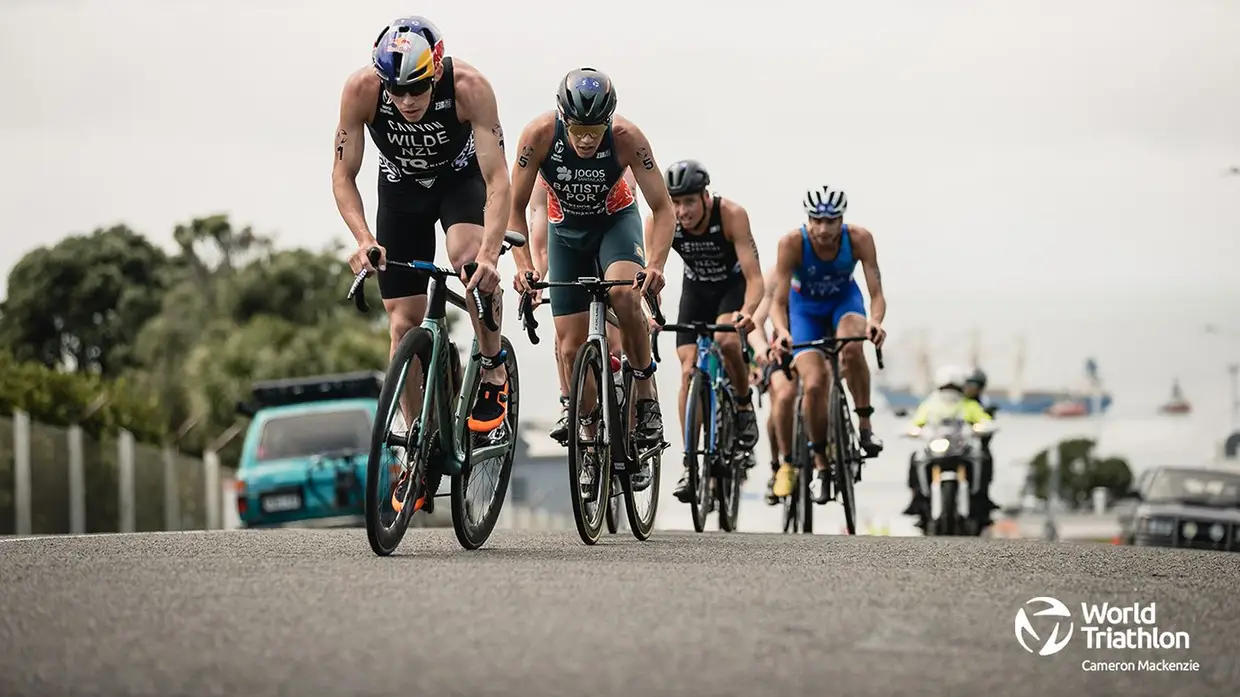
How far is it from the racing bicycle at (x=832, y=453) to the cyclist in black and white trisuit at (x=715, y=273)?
410mm

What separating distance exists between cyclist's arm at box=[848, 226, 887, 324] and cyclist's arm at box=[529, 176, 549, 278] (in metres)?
4.01

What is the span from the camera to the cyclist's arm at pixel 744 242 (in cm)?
1366

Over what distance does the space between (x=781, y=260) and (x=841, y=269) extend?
457 mm

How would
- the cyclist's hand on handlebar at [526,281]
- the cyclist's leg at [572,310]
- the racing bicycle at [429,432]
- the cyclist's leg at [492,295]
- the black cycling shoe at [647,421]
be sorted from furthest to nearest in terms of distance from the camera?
the black cycling shoe at [647,421], the cyclist's hand on handlebar at [526,281], the cyclist's leg at [572,310], the cyclist's leg at [492,295], the racing bicycle at [429,432]

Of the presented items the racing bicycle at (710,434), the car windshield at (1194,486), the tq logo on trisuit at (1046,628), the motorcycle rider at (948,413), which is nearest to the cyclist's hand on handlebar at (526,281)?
the racing bicycle at (710,434)

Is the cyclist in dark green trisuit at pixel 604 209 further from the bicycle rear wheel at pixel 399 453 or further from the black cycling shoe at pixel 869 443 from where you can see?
the black cycling shoe at pixel 869 443

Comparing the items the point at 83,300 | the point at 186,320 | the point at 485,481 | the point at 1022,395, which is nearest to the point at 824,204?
the point at 485,481

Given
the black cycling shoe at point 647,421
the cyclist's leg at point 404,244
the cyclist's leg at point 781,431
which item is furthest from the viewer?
the cyclist's leg at point 781,431

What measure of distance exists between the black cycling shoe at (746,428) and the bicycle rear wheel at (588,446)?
4.50 m

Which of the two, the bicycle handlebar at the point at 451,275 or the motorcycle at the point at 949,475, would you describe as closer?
the bicycle handlebar at the point at 451,275

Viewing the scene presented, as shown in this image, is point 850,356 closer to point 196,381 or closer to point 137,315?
point 196,381

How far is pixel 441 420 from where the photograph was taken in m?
8.55


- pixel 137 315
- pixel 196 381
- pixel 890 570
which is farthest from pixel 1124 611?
pixel 137 315

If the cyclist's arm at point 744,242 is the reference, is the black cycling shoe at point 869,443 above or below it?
below
